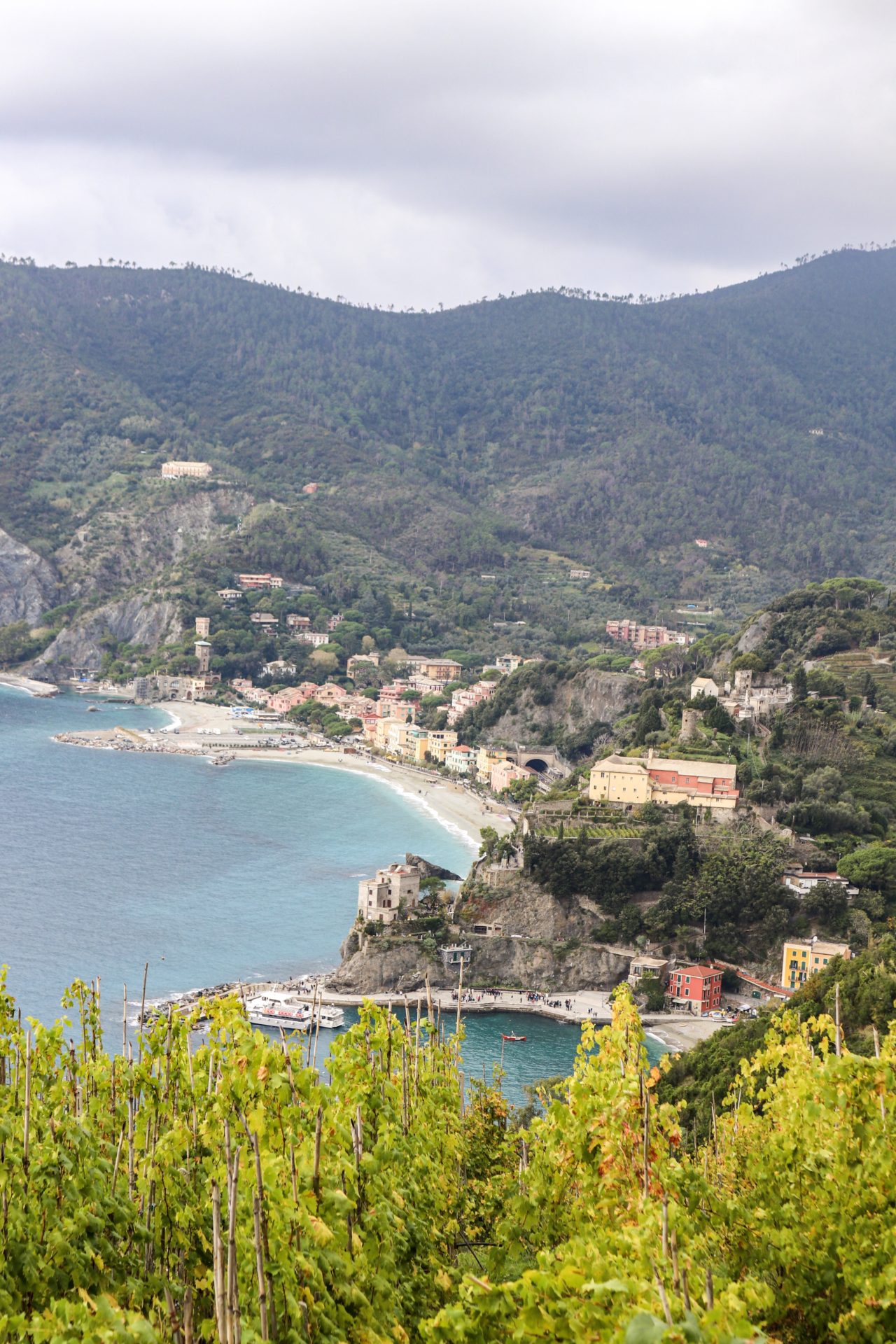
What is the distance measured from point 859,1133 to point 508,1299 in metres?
3.18

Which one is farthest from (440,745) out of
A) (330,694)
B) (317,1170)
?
(317,1170)

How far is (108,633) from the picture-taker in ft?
293

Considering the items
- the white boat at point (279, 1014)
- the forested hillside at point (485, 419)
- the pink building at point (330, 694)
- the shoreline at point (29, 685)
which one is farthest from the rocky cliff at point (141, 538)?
the white boat at point (279, 1014)

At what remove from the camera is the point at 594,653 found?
3280 inches

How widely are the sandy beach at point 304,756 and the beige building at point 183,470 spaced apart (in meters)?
40.4

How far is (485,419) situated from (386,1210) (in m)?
150

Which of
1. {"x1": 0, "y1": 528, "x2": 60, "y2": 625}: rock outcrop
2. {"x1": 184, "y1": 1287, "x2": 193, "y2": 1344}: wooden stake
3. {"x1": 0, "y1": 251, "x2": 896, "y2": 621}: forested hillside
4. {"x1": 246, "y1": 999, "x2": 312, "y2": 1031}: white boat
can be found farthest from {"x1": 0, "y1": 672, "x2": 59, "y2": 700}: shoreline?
{"x1": 184, "y1": 1287, "x2": 193, "y2": 1344}: wooden stake

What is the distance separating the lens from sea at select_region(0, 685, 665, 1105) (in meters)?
27.3

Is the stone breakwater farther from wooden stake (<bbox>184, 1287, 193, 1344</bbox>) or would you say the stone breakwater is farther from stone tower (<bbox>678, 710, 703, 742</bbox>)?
wooden stake (<bbox>184, 1287, 193, 1344</bbox>)

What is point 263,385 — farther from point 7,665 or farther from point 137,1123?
point 137,1123

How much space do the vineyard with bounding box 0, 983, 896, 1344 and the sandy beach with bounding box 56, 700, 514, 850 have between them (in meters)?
33.7

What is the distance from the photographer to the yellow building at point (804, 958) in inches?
1101

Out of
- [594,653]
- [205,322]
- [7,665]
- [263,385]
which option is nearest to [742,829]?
[594,653]

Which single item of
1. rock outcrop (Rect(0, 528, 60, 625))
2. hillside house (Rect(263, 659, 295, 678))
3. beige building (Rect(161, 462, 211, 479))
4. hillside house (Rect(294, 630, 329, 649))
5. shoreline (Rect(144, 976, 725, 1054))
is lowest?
shoreline (Rect(144, 976, 725, 1054))
